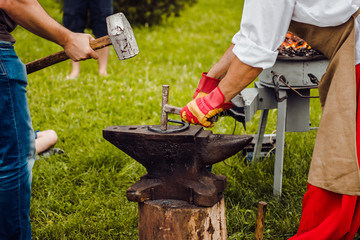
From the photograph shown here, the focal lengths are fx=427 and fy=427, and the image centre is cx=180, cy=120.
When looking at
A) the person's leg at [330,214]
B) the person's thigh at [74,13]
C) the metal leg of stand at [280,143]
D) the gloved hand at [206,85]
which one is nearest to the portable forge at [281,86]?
the metal leg of stand at [280,143]

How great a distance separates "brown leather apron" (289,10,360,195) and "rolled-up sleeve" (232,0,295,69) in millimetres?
156

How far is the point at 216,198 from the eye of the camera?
222cm

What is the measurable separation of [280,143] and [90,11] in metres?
3.76

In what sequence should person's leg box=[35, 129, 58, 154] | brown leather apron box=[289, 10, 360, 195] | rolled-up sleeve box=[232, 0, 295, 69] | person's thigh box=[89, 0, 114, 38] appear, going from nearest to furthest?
rolled-up sleeve box=[232, 0, 295, 69], brown leather apron box=[289, 10, 360, 195], person's leg box=[35, 129, 58, 154], person's thigh box=[89, 0, 114, 38]

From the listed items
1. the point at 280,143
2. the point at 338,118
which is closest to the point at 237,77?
the point at 338,118

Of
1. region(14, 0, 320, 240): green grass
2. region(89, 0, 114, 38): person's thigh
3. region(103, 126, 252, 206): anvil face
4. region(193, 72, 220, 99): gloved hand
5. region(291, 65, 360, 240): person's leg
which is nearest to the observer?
region(291, 65, 360, 240): person's leg

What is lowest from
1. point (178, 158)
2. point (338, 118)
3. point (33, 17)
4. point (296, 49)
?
point (178, 158)

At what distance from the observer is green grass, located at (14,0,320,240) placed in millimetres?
3002

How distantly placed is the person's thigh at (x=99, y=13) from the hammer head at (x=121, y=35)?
353 cm

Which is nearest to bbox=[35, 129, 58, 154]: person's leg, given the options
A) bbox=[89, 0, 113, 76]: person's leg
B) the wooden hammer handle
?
the wooden hammer handle

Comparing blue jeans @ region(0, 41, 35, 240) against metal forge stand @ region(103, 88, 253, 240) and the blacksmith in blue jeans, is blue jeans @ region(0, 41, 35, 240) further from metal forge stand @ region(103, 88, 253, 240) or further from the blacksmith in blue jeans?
metal forge stand @ region(103, 88, 253, 240)

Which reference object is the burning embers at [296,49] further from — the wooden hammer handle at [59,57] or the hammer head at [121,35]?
the wooden hammer handle at [59,57]

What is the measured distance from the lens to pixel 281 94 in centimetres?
297

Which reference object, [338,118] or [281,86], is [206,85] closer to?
[338,118]
